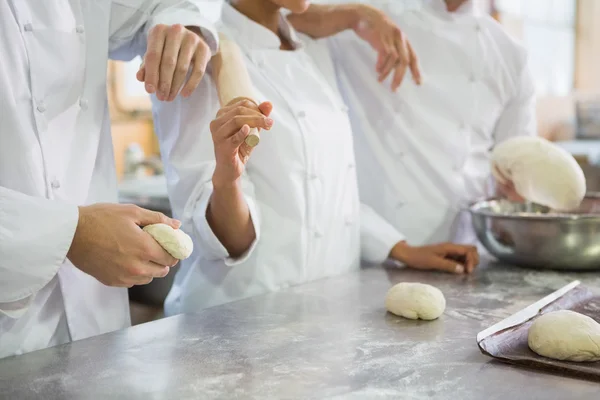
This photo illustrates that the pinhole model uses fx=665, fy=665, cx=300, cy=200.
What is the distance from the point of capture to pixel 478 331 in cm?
109

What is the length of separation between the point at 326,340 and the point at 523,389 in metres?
0.32

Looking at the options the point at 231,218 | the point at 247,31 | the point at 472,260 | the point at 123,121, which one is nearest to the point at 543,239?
the point at 472,260

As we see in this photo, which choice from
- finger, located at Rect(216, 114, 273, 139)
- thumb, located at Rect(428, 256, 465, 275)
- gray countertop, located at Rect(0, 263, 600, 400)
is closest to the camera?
gray countertop, located at Rect(0, 263, 600, 400)

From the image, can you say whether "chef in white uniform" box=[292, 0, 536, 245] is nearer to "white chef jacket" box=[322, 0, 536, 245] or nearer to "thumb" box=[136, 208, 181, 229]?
"white chef jacket" box=[322, 0, 536, 245]

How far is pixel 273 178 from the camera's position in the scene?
142cm

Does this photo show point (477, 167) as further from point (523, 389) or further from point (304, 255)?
point (523, 389)

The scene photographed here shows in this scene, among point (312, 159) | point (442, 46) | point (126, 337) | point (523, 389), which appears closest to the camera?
point (523, 389)

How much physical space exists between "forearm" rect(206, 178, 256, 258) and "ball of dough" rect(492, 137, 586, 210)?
2.17 ft

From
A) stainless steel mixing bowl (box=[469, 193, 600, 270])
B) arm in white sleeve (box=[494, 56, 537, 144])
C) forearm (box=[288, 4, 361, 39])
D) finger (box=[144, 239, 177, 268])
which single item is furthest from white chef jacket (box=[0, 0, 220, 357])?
arm in white sleeve (box=[494, 56, 537, 144])

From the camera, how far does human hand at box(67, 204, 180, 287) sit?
0.96 meters

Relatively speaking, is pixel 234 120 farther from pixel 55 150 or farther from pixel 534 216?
pixel 534 216

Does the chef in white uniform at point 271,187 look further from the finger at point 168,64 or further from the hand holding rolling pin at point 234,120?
the finger at point 168,64

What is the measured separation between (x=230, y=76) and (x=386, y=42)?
0.54m

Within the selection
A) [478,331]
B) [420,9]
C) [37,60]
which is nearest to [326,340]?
[478,331]
